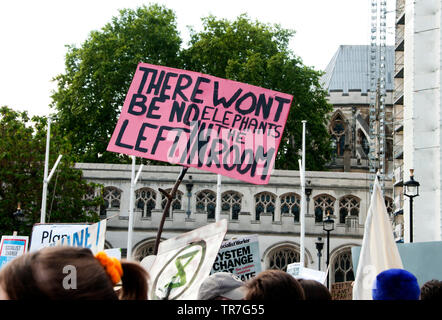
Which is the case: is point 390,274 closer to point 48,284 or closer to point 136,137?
point 48,284

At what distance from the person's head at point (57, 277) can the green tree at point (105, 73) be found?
110 feet

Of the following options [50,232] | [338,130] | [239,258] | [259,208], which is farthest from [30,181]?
[338,130]

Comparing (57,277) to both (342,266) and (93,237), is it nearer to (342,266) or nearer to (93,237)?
(93,237)

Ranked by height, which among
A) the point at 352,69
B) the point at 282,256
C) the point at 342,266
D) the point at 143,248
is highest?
the point at 352,69

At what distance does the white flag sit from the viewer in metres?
6.03

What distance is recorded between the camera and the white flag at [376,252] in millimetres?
6027

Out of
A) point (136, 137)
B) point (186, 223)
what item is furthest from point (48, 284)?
point (186, 223)

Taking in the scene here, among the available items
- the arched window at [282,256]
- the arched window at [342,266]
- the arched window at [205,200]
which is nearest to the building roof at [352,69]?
the arched window at [205,200]

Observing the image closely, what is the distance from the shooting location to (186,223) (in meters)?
30.3

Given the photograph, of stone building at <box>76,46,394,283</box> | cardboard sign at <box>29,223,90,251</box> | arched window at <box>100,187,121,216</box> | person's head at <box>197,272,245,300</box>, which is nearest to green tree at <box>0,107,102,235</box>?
stone building at <box>76,46,394,283</box>

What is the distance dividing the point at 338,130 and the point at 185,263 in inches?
1734

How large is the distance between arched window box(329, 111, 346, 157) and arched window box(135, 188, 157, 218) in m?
17.7

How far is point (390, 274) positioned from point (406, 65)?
72.3 feet

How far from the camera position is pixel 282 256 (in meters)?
30.8
